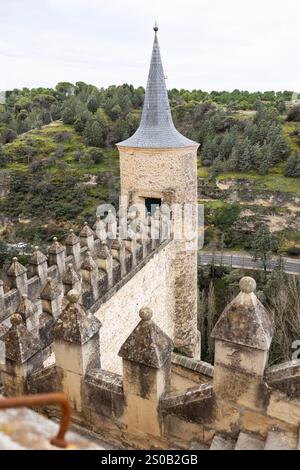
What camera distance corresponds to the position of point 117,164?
48.5m

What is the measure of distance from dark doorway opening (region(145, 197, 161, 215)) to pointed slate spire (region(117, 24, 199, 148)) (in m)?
1.64

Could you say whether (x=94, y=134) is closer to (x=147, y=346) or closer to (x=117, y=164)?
(x=117, y=164)

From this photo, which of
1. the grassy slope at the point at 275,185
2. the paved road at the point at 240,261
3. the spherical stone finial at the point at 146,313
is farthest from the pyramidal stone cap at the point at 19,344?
the grassy slope at the point at 275,185

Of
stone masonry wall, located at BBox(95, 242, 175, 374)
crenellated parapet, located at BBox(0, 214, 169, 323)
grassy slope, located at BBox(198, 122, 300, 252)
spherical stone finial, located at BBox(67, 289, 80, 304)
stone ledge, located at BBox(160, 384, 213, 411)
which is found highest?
spherical stone finial, located at BBox(67, 289, 80, 304)

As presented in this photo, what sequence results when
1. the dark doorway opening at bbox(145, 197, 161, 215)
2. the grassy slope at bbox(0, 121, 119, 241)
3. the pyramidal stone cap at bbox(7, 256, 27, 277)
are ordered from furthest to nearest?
the grassy slope at bbox(0, 121, 119, 241), the dark doorway opening at bbox(145, 197, 161, 215), the pyramidal stone cap at bbox(7, 256, 27, 277)

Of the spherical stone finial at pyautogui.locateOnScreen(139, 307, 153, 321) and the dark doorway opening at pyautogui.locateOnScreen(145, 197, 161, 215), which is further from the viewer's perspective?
the dark doorway opening at pyautogui.locateOnScreen(145, 197, 161, 215)

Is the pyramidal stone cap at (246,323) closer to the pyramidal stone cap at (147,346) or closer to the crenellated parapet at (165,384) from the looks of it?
the crenellated parapet at (165,384)

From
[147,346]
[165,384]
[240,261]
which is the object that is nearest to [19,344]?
[147,346]

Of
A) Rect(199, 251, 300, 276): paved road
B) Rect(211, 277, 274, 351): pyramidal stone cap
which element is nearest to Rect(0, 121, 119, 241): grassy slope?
Rect(199, 251, 300, 276): paved road

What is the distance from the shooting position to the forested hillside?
40.3m

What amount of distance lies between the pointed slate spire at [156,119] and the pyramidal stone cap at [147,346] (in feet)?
29.2

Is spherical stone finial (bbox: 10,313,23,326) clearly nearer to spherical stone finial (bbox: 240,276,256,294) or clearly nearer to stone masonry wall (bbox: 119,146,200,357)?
spherical stone finial (bbox: 240,276,256,294)
